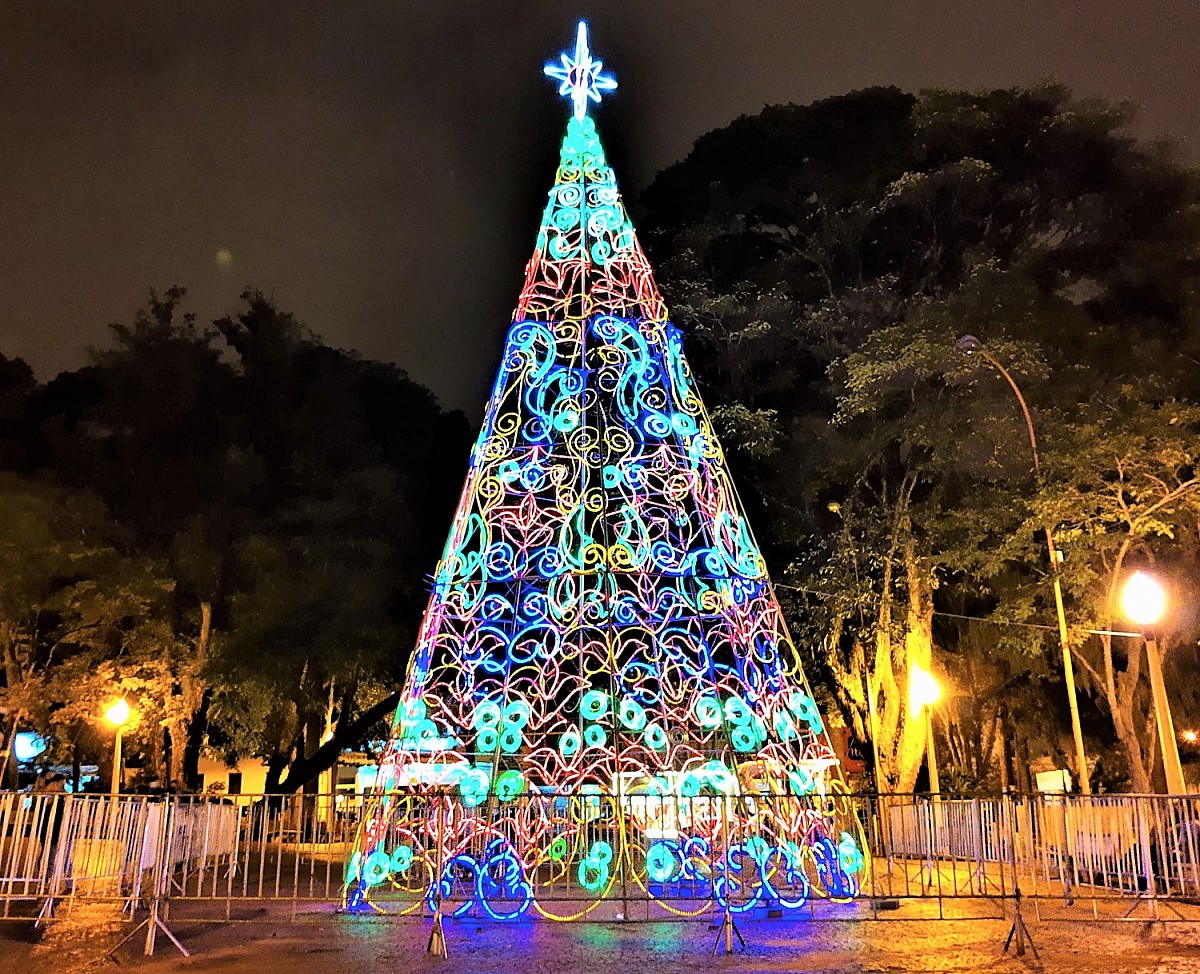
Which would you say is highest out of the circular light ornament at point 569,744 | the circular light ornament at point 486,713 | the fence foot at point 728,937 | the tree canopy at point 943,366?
the tree canopy at point 943,366

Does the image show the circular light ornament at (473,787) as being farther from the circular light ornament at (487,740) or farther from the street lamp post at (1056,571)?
the street lamp post at (1056,571)

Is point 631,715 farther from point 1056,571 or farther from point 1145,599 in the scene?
point 1056,571

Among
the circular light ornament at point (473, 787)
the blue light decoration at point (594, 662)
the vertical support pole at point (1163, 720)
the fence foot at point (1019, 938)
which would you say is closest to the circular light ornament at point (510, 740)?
the blue light decoration at point (594, 662)

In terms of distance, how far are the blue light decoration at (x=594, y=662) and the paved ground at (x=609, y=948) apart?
13.6 inches

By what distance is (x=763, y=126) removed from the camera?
2269 centimetres

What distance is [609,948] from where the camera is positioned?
859cm

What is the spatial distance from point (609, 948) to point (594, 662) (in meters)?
3.63

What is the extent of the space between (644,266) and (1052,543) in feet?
29.4

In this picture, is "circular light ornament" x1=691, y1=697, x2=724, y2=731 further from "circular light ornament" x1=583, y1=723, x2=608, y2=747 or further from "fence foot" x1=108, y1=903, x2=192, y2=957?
"fence foot" x1=108, y1=903, x2=192, y2=957

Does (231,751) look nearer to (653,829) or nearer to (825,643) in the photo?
(825,643)

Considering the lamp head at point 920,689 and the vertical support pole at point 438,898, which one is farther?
the lamp head at point 920,689

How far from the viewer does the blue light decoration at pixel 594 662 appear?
969 centimetres

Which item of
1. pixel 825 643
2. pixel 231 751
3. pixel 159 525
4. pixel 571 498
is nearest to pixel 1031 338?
pixel 825 643

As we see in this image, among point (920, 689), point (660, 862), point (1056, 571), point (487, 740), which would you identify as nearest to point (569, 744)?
point (487, 740)
